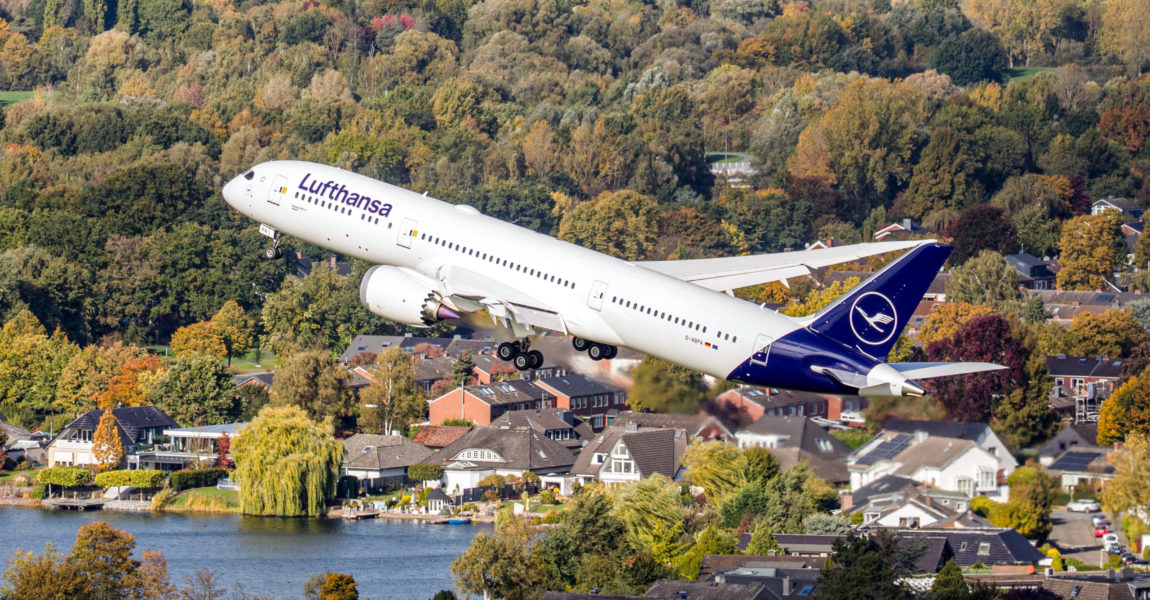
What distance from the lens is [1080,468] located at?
8481cm

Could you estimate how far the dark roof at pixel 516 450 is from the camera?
524 ft

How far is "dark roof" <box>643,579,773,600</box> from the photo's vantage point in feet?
332

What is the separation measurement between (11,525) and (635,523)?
49724mm

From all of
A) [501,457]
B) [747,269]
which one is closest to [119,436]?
[501,457]

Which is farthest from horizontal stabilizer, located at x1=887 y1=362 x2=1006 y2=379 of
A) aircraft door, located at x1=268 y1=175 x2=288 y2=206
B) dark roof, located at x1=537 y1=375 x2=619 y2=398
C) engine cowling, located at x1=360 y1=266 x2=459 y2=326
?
dark roof, located at x1=537 y1=375 x2=619 y2=398

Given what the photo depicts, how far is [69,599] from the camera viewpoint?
372 ft

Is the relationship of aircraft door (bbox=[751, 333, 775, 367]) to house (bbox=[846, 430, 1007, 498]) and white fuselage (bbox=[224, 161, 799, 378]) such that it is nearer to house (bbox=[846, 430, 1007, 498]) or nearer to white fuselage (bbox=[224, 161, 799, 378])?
white fuselage (bbox=[224, 161, 799, 378])

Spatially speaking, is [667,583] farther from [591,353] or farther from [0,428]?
[0,428]

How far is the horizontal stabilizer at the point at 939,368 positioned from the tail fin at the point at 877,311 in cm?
119

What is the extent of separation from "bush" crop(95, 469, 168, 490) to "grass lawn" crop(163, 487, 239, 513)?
3.35 metres

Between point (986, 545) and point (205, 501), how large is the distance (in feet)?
230

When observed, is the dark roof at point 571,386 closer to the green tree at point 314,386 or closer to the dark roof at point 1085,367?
the green tree at point 314,386

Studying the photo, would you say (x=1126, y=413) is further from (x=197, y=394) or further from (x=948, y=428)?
(x=197, y=394)

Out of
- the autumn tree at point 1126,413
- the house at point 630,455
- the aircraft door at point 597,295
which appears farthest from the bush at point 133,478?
the aircraft door at point 597,295
